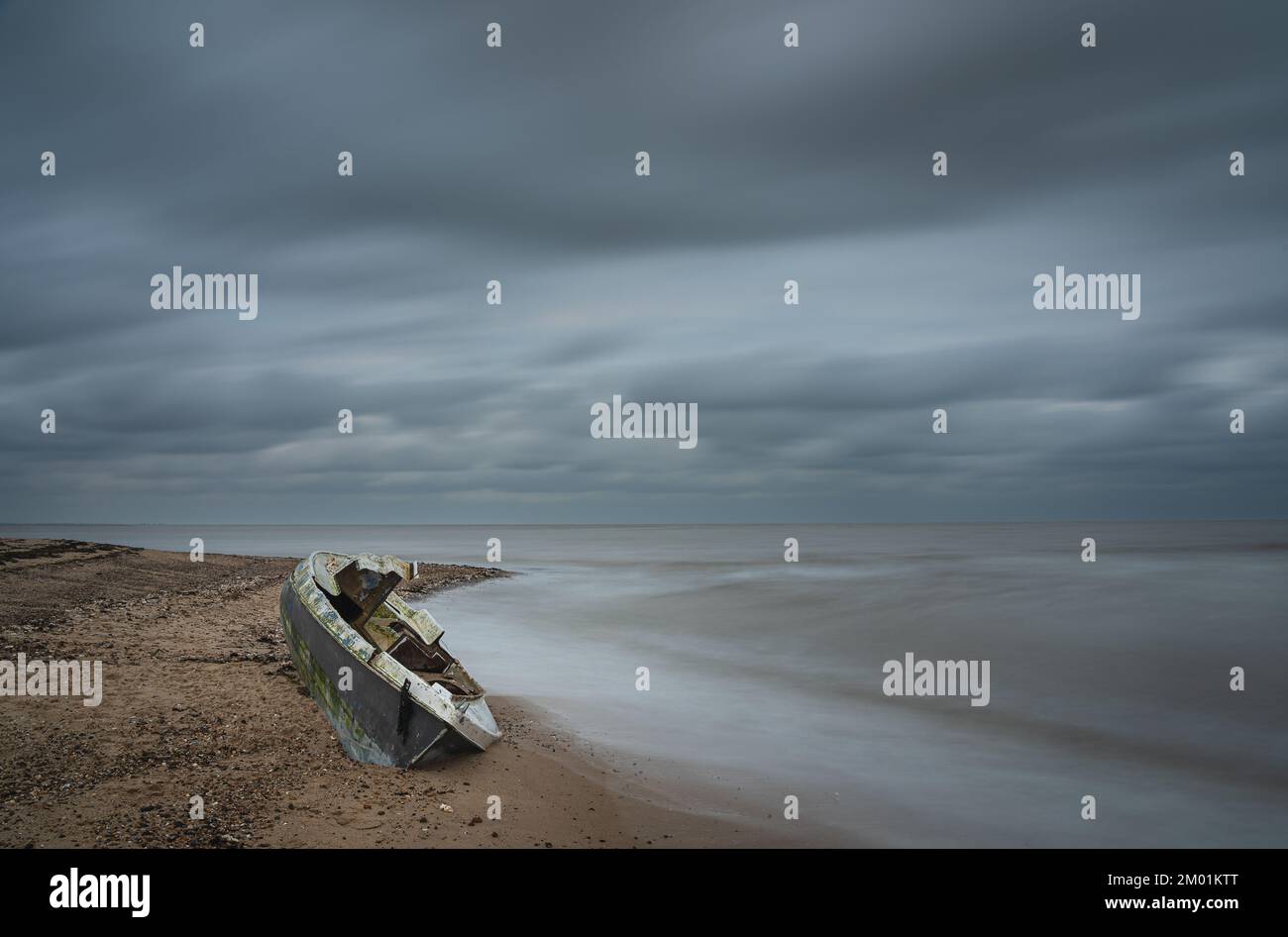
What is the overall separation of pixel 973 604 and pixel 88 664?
1031 inches

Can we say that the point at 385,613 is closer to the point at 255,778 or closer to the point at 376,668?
the point at 376,668

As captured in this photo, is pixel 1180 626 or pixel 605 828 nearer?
pixel 605 828

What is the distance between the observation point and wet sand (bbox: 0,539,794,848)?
6.49 m

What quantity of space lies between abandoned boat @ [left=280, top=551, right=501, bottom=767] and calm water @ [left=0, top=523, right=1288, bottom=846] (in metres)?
2.29

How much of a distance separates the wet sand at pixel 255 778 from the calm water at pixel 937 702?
1.07 metres

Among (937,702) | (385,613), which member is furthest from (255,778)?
(937,702)

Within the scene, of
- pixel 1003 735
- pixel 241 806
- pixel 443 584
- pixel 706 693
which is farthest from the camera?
pixel 443 584

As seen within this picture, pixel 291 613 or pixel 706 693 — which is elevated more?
pixel 291 613

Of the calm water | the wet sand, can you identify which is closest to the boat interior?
the wet sand

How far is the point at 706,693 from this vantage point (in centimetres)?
1463

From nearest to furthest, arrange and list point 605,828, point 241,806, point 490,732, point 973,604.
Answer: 1. point 241,806
2. point 605,828
3. point 490,732
4. point 973,604

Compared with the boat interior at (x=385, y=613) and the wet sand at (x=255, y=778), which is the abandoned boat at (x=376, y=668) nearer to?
the boat interior at (x=385, y=613)
